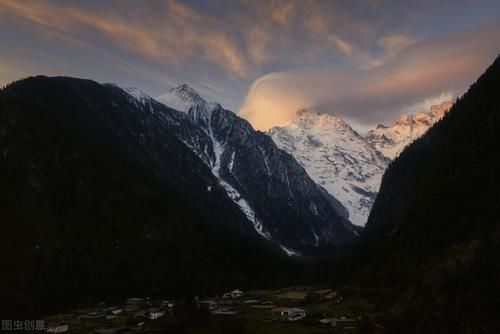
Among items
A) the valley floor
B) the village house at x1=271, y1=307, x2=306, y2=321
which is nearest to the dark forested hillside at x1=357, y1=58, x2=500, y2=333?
the valley floor

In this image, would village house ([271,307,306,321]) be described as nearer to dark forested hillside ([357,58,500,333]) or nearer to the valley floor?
the valley floor

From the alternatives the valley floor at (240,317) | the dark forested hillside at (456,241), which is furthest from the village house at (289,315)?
the dark forested hillside at (456,241)

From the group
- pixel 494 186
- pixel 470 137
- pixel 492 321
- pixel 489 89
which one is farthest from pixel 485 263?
pixel 489 89

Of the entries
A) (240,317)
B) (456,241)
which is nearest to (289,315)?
(240,317)

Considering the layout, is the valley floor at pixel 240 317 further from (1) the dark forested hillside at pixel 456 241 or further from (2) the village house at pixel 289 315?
(1) the dark forested hillside at pixel 456 241

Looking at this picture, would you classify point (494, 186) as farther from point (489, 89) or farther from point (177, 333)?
point (177, 333)

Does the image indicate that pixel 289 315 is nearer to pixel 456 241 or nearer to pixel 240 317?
pixel 240 317

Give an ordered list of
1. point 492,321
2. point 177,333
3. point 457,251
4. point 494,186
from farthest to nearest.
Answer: point 494,186 → point 457,251 → point 177,333 → point 492,321

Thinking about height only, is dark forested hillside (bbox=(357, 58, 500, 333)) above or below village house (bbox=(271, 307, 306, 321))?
above
